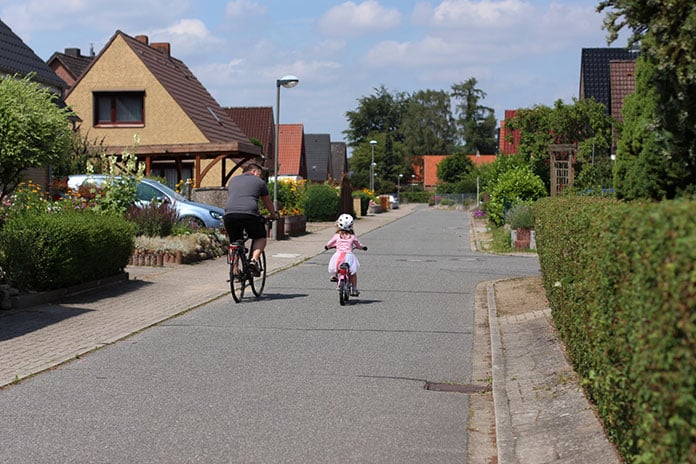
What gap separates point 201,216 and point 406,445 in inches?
632

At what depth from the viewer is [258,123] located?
221ft

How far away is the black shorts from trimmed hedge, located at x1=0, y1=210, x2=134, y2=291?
70.5 inches

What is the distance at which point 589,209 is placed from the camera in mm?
6051

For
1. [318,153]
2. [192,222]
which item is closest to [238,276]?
[192,222]

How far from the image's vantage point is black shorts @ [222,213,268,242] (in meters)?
12.5

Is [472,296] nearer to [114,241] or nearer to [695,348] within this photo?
[114,241]

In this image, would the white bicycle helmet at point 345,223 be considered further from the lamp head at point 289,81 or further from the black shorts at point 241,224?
the lamp head at point 289,81

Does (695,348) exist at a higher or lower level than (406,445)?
higher

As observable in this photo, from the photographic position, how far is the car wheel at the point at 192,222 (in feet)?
66.0

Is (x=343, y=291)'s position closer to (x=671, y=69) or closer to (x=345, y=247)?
(x=345, y=247)

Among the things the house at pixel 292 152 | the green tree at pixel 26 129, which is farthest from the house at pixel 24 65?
the house at pixel 292 152

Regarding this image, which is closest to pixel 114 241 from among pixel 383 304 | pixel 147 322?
pixel 147 322

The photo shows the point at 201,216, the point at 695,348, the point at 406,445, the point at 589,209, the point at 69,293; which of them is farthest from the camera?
the point at 201,216

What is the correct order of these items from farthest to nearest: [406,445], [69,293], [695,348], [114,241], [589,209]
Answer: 1. [114,241]
2. [69,293]
3. [589,209]
4. [406,445]
5. [695,348]
